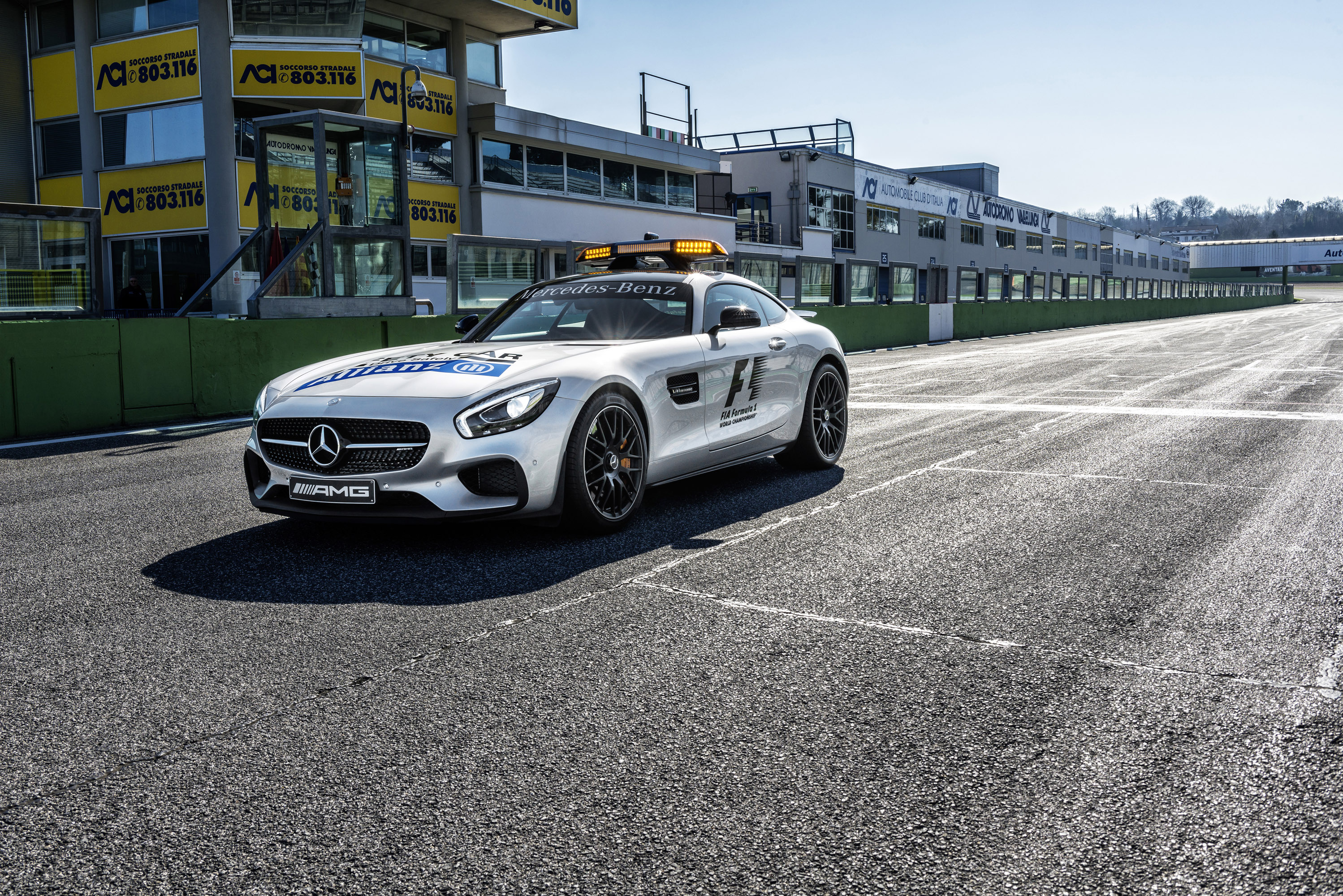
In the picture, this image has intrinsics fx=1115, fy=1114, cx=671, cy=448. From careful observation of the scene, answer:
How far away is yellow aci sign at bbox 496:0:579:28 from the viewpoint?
1108 inches

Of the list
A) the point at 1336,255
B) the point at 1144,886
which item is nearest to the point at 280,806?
the point at 1144,886

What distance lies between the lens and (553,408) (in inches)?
216

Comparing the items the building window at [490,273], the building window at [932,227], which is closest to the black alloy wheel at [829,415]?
the building window at [490,273]

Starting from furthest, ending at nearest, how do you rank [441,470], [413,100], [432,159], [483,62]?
[483,62] → [432,159] → [413,100] → [441,470]

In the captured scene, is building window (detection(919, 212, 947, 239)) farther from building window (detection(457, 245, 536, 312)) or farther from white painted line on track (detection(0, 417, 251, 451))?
white painted line on track (detection(0, 417, 251, 451))

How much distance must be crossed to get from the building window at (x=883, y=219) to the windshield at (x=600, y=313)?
4636 centimetres

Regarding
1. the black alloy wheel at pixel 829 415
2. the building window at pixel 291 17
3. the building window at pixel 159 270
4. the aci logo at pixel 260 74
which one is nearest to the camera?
the black alloy wheel at pixel 829 415

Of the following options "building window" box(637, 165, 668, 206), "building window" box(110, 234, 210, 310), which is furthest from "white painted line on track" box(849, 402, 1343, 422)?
"building window" box(637, 165, 668, 206)

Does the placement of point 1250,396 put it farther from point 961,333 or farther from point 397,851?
point 961,333

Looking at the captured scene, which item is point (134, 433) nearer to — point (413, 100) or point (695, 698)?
point (695, 698)

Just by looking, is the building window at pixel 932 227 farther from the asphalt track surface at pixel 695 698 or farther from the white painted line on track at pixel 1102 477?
the asphalt track surface at pixel 695 698

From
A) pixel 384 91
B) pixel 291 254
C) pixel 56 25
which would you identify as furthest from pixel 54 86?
pixel 291 254

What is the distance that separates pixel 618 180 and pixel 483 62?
5415 millimetres

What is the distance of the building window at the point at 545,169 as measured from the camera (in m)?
29.8
